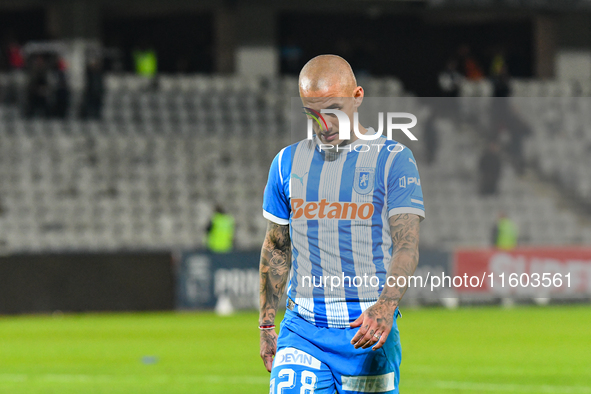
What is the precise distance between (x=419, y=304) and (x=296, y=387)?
17.3 meters

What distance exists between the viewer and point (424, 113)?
88.8 ft

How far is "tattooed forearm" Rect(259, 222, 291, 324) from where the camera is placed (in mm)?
4281

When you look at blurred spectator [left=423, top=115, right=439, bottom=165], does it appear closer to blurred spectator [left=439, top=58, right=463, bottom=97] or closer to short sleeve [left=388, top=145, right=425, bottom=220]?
blurred spectator [left=439, top=58, right=463, bottom=97]

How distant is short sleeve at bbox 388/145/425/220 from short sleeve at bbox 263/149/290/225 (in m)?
0.44

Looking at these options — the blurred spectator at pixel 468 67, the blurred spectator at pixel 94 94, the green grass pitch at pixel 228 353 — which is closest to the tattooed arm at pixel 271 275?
the green grass pitch at pixel 228 353

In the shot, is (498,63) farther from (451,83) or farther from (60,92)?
(60,92)

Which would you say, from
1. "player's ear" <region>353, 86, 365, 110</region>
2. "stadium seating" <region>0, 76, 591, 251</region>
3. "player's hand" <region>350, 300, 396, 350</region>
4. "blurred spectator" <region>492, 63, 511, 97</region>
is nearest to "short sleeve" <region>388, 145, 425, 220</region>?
"player's ear" <region>353, 86, 365, 110</region>

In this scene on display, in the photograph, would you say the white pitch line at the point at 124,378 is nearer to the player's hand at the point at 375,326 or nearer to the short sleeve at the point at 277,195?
the short sleeve at the point at 277,195

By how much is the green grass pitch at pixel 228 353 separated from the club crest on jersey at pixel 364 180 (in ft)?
18.8

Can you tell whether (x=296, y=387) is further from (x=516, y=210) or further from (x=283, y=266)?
(x=516, y=210)

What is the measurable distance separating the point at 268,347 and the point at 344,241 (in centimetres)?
65

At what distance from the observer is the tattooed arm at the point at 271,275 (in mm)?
4270

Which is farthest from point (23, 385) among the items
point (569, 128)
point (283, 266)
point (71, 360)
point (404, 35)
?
point (404, 35)

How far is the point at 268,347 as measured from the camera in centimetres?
425
